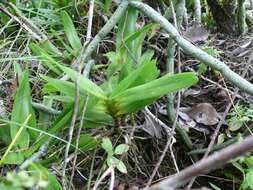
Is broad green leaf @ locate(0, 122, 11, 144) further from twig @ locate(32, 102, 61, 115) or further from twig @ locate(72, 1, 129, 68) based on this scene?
twig @ locate(72, 1, 129, 68)

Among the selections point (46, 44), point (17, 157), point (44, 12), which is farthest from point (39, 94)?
point (44, 12)

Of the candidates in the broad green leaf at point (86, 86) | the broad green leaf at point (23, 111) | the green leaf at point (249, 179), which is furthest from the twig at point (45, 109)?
the green leaf at point (249, 179)

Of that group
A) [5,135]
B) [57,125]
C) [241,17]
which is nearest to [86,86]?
[57,125]

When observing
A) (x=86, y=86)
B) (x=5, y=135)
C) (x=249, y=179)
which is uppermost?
(x=86, y=86)

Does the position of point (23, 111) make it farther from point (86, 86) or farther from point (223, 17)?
point (223, 17)

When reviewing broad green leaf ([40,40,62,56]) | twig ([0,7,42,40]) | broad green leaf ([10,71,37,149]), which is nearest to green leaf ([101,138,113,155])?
broad green leaf ([10,71,37,149])

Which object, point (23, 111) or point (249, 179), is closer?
point (249, 179)

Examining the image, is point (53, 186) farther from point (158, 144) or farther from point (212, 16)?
point (212, 16)
